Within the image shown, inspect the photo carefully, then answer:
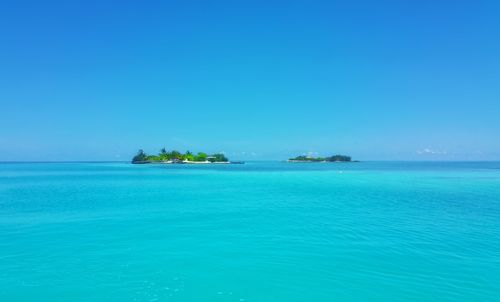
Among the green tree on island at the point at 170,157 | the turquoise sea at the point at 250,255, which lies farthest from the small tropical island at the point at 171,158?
the turquoise sea at the point at 250,255

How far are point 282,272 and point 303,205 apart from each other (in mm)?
16900

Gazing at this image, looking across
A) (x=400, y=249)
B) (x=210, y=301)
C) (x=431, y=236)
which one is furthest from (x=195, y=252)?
(x=431, y=236)

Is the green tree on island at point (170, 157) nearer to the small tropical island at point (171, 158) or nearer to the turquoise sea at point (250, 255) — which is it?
the small tropical island at point (171, 158)

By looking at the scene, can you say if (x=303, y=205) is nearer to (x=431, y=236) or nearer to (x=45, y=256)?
(x=431, y=236)

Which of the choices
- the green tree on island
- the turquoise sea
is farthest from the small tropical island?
the turquoise sea

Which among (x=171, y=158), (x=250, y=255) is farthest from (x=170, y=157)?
(x=250, y=255)

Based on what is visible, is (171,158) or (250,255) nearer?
(250,255)

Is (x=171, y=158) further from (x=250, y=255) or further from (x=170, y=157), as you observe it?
(x=250, y=255)

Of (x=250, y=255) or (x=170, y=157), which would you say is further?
(x=170, y=157)

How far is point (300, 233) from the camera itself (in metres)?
17.9

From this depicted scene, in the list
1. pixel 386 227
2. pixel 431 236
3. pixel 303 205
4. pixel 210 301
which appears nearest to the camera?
pixel 210 301

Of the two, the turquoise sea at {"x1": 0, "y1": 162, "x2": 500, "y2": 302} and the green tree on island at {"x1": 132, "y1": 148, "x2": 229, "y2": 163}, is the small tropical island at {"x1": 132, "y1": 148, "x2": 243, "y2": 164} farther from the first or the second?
the turquoise sea at {"x1": 0, "y1": 162, "x2": 500, "y2": 302}

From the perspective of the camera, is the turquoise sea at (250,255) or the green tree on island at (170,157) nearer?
the turquoise sea at (250,255)

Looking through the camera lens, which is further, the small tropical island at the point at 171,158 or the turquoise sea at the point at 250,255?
the small tropical island at the point at 171,158
